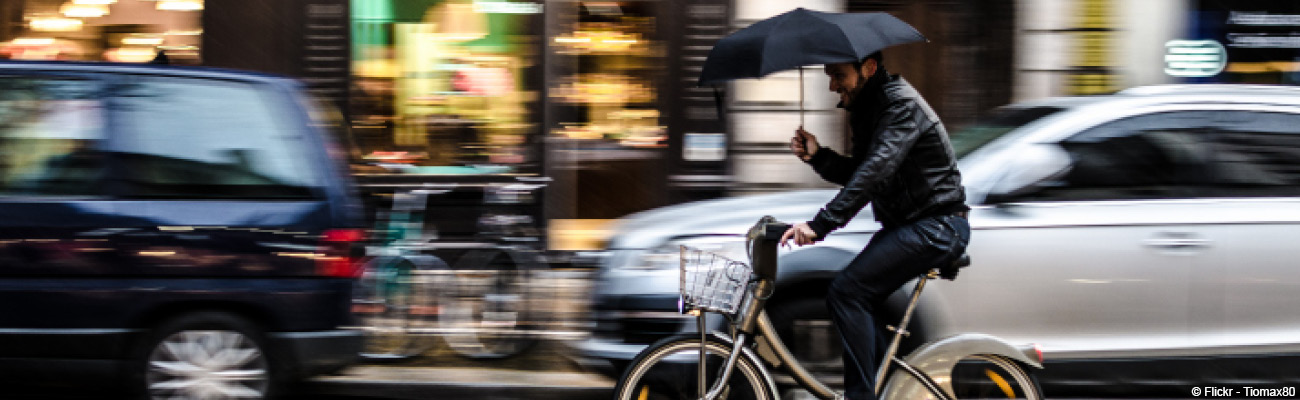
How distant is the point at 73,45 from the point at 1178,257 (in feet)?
28.3

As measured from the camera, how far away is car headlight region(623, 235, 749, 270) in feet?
16.8

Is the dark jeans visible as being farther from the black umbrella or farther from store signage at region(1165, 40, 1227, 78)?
store signage at region(1165, 40, 1227, 78)

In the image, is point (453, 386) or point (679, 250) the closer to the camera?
point (679, 250)

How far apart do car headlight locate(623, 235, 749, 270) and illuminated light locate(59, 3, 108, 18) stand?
6.66 meters

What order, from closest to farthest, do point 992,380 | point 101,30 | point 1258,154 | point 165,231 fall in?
point 992,380 → point 165,231 → point 1258,154 → point 101,30

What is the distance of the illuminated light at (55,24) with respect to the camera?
396 inches

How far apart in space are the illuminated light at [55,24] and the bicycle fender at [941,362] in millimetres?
8222

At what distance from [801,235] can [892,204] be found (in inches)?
17.1

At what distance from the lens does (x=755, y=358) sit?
418cm

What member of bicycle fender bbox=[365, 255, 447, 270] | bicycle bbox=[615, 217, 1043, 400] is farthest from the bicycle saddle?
bicycle fender bbox=[365, 255, 447, 270]

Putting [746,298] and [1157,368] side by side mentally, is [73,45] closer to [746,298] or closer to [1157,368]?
[746,298]

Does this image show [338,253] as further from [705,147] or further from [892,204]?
[705,147]

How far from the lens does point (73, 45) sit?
396 inches

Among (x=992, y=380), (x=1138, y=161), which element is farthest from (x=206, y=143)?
(x=1138, y=161)
